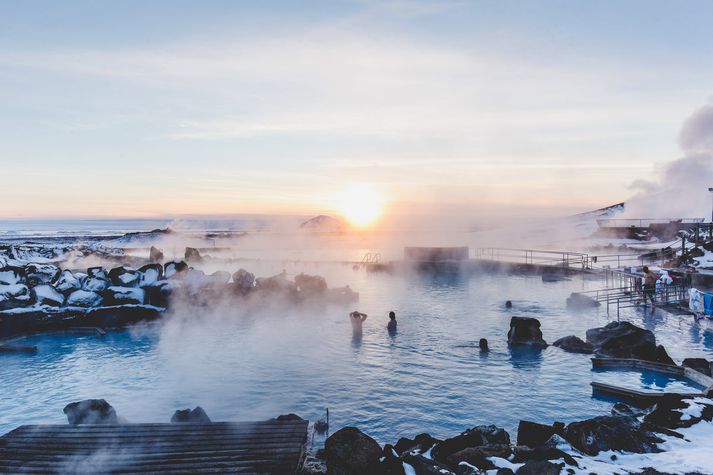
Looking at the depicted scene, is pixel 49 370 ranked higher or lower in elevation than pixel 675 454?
lower

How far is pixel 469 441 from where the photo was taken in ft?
35.8

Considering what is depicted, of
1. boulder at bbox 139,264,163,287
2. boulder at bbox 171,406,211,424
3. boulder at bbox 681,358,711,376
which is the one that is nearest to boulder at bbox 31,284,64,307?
boulder at bbox 139,264,163,287

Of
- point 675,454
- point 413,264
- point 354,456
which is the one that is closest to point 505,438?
point 675,454

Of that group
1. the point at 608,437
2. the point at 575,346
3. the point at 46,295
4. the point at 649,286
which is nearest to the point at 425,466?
the point at 608,437

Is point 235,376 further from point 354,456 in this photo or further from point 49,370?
point 354,456

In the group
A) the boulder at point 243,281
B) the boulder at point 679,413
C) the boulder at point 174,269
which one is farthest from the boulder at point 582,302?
the boulder at point 174,269

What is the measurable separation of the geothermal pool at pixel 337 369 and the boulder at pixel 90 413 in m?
2.04

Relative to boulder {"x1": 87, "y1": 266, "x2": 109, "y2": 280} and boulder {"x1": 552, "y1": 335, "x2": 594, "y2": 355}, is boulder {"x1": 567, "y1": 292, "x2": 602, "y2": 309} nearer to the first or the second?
boulder {"x1": 552, "y1": 335, "x2": 594, "y2": 355}

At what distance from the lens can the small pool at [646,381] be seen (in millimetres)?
16141

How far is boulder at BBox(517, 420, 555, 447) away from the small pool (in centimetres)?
738

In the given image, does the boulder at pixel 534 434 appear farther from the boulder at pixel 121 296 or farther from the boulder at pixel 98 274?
the boulder at pixel 98 274

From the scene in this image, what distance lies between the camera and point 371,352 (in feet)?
71.2

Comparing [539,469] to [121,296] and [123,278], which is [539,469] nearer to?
[121,296]

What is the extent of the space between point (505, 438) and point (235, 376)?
11.4 metres
